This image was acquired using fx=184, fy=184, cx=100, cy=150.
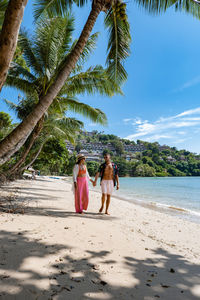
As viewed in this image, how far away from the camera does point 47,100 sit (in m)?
3.79

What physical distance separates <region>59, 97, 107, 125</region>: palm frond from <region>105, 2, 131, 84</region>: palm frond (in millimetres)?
2902

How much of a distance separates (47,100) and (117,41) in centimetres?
337

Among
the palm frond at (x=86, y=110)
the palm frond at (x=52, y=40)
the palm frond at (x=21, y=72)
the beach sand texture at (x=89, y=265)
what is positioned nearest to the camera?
the beach sand texture at (x=89, y=265)

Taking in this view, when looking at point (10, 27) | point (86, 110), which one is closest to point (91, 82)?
point (86, 110)

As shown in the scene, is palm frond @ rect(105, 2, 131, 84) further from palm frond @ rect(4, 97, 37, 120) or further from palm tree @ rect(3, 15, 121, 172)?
palm frond @ rect(4, 97, 37, 120)

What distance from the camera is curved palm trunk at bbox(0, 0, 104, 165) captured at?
Result: 11.7ft

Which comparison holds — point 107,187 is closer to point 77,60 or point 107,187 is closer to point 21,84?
point 77,60

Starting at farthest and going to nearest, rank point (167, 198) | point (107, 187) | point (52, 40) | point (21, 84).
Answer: point (167, 198), point (21, 84), point (52, 40), point (107, 187)

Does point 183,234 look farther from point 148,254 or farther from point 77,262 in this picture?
point 77,262

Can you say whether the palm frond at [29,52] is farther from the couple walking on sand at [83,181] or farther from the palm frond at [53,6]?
the couple walking on sand at [83,181]

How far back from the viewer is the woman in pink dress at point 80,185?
5.11m

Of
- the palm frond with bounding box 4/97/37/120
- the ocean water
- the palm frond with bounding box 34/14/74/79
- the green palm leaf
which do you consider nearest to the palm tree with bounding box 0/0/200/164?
the palm frond with bounding box 34/14/74/79

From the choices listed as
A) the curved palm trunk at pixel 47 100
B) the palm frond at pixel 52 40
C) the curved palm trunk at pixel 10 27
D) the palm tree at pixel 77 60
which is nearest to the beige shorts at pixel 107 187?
the palm tree at pixel 77 60

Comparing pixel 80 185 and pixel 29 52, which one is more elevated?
pixel 29 52
